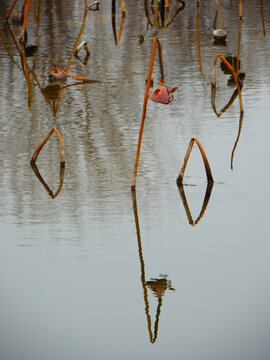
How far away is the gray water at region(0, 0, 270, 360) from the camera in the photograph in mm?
2324

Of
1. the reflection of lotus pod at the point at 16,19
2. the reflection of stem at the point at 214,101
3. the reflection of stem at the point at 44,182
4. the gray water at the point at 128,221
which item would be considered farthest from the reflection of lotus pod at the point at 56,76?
the reflection of lotus pod at the point at 16,19

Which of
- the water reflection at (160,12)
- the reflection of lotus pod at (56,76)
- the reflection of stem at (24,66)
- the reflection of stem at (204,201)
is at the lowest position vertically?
the water reflection at (160,12)

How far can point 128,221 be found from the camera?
309 centimetres

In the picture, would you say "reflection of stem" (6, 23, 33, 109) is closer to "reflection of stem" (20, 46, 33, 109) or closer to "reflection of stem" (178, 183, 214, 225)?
"reflection of stem" (20, 46, 33, 109)

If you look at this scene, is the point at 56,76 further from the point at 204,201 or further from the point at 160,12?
the point at 160,12

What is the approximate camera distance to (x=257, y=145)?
3.93 m

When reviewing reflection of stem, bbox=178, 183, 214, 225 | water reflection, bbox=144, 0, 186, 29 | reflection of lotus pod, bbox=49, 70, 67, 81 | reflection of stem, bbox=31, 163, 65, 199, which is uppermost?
reflection of stem, bbox=178, 183, 214, 225

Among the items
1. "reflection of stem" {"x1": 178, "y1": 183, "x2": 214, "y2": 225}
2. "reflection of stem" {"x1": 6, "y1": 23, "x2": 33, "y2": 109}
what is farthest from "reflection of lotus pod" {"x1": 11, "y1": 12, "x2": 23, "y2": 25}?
"reflection of stem" {"x1": 178, "y1": 183, "x2": 214, "y2": 225}

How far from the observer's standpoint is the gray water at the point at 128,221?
2324 mm

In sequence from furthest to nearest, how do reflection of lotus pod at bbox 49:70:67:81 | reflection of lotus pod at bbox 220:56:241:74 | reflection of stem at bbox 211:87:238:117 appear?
1. reflection of lotus pod at bbox 220:56:241:74
2. reflection of lotus pod at bbox 49:70:67:81
3. reflection of stem at bbox 211:87:238:117

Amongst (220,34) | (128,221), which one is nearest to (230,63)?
(220,34)

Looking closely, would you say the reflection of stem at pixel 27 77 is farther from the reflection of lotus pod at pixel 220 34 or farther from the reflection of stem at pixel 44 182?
the reflection of lotus pod at pixel 220 34

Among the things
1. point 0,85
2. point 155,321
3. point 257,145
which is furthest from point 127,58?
point 155,321

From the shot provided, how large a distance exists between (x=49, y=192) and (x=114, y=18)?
5.24 m
